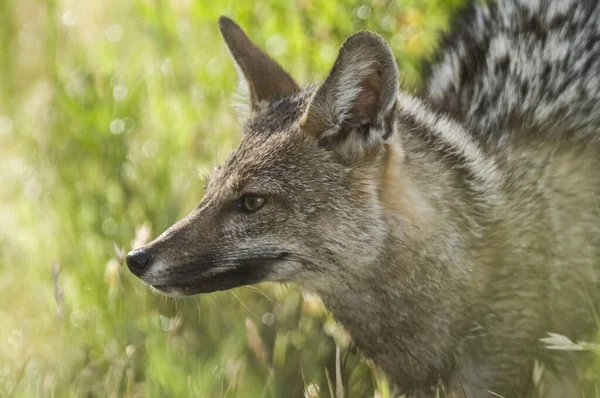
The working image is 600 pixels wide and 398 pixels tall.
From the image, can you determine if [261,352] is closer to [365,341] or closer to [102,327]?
[365,341]

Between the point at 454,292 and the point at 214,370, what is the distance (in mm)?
1262

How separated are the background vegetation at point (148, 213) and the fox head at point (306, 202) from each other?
1.04ft

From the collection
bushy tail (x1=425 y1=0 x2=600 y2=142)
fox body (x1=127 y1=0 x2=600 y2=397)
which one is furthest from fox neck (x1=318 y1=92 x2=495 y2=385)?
bushy tail (x1=425 y1=0 x2=600 y2=142)

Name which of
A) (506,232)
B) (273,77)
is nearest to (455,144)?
(506,232)

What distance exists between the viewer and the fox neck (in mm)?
4000

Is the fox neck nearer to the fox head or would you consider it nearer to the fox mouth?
the fox head

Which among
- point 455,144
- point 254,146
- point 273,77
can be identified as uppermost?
point 273,77

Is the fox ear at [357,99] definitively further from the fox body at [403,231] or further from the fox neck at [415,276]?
the fox neck at [415,276]

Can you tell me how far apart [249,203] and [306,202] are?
0.28 metres

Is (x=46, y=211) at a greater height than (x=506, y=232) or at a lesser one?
greater

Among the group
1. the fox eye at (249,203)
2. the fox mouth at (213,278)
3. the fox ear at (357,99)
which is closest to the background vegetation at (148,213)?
the fox mouth at (213,278)

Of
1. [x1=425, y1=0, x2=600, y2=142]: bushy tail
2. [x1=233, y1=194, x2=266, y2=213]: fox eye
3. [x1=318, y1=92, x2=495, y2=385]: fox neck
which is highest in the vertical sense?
[x1=425, y1=0, x2=600, y2=142]: bushy tail

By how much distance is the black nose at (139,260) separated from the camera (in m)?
3.75

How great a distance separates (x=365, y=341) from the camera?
4.19 m
